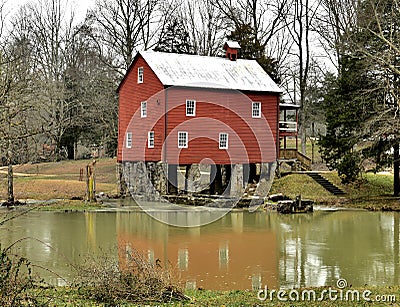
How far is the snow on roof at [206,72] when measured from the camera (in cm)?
3428

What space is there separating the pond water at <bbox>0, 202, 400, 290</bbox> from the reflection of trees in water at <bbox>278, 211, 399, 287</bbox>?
2cm

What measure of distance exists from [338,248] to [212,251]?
4022 mm

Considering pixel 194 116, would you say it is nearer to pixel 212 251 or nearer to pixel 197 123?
pixel 197 123

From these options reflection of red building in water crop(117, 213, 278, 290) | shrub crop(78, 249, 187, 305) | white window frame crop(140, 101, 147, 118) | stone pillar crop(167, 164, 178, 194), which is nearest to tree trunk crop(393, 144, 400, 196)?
reflection of red building in water crop(117, 213, 278, 290)

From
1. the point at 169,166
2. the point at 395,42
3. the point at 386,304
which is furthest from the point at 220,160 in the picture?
the point at 386,304

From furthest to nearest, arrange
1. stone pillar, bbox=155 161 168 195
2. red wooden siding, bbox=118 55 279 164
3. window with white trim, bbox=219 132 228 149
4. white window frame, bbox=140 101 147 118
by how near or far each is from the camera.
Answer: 1. white window frame, bbox=140 101 147 118
2. window with white trim, bbox=219 132 228 149
3. stone pillar, bbox=155 161 168 195
4. red wooden siding, bbox=118 55 279 164

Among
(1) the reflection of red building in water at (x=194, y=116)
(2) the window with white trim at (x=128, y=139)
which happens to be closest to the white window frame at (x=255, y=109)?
(1) the reflection of red building in water at (x=194, y=116)

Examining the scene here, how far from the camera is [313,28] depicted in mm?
45594

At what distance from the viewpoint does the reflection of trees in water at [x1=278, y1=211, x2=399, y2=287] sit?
14711 millimetres

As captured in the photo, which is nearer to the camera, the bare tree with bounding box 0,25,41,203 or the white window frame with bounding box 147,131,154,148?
the bare tree with bounding box 0,25,41,203

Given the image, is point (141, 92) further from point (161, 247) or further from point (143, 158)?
point (161, 247)

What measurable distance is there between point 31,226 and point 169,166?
45.0ft

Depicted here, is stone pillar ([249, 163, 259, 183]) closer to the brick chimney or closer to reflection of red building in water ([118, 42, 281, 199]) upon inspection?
reflection of red building in water ([118, 42, 281, 199])

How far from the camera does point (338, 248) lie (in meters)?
19.2
